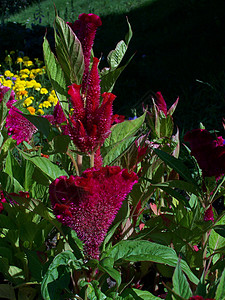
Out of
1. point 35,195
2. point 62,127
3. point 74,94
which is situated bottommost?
point 35,195

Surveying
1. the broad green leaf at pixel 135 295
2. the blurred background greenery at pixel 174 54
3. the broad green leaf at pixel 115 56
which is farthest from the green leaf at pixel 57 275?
the blurred background greenery at pixel 174 54

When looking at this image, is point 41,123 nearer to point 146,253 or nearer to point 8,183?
point 8,183

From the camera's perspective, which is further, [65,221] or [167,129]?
[167,129]

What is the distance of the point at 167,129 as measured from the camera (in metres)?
1.59

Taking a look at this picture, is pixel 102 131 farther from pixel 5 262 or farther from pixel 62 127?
pixel 5 262

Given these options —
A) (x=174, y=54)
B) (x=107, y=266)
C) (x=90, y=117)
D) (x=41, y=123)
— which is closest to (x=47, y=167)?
(x=41, y=123)

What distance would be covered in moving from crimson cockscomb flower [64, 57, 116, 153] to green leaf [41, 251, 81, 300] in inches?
11.9

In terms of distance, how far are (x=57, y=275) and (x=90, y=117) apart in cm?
42

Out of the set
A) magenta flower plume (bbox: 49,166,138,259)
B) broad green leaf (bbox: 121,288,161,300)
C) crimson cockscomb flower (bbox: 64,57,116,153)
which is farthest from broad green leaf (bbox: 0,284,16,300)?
crimson cockscomb flower (bbox: 64,57,116,153)

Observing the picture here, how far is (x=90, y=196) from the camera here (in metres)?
0.95

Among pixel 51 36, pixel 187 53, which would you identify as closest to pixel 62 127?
pixel 187 53

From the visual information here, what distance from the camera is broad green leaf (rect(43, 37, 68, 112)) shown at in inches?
45.1

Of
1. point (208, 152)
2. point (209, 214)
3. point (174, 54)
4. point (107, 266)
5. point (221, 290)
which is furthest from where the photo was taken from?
point (174, 54)

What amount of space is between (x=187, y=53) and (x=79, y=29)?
4.92m
